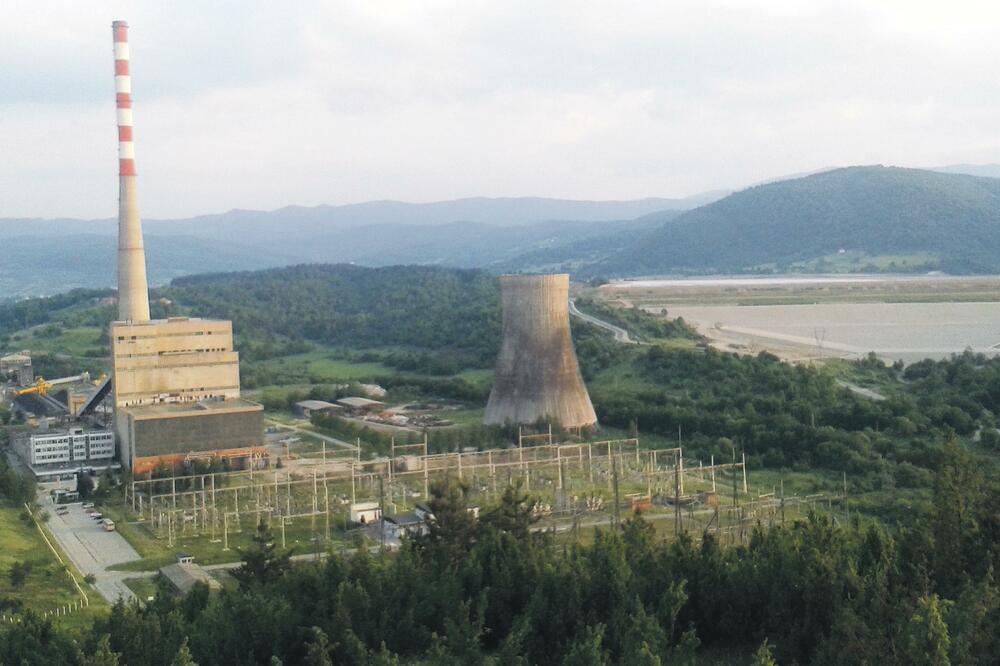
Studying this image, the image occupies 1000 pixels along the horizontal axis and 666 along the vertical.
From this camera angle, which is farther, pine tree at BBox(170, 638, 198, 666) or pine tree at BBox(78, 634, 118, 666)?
pine tree at BBox(78, 634, 118, 666)

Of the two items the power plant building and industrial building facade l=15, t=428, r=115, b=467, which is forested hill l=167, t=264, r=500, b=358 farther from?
industrial building facade l=15, t=428, r=115, b=467

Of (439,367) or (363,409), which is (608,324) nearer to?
Result: (439,367)

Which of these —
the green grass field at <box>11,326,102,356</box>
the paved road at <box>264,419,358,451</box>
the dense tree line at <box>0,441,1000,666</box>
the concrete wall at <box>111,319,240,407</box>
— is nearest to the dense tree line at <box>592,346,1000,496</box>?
the paved road at <box>264,419,358,451</box>

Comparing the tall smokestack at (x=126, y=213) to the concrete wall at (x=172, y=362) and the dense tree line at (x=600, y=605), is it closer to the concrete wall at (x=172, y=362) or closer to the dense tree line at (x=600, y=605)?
the concrete wall at (x=172, y=362)

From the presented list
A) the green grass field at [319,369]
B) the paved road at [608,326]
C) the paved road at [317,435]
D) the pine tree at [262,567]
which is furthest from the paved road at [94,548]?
the paved road at [608,326]

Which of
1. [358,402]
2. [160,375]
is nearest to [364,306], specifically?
[358,402]

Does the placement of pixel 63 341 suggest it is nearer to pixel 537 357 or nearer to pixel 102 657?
pixel 537 357
